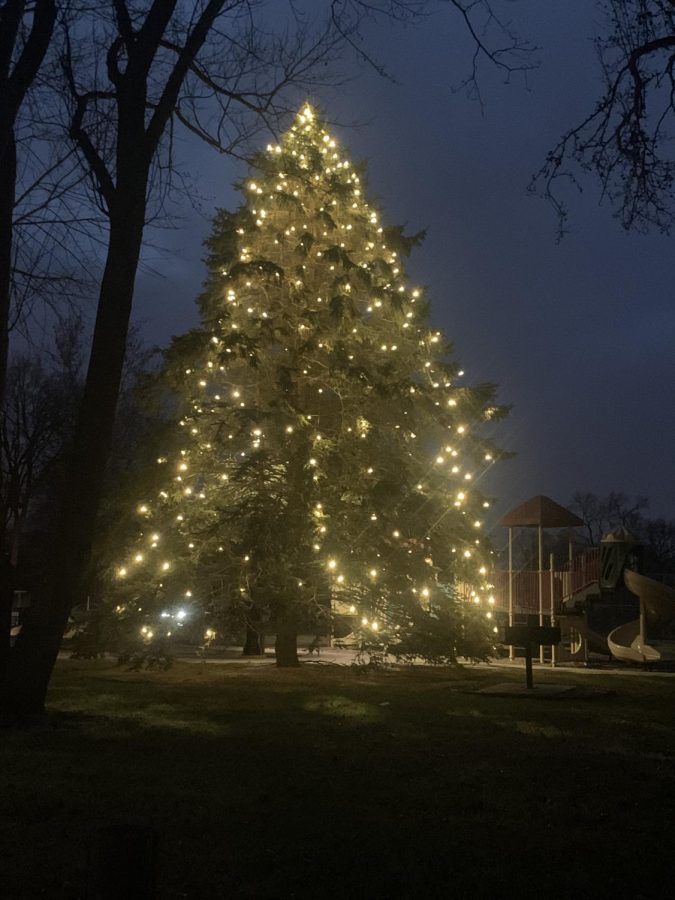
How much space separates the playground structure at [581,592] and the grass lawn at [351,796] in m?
8.85

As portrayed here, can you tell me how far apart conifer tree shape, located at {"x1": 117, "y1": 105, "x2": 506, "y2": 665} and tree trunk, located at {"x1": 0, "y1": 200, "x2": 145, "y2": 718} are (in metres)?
3.81

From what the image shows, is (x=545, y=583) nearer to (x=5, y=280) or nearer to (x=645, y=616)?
(x=645, y=616)

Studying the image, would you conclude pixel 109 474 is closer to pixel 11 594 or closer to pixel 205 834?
pixel 11 594

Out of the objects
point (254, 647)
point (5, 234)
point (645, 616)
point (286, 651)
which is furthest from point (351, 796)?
point (645, 616)

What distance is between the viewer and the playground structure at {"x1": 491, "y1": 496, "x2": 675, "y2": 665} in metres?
18.4

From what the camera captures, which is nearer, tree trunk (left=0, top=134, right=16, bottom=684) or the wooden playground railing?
tree trunk (left=0, top=134, right=16, bottom=684)

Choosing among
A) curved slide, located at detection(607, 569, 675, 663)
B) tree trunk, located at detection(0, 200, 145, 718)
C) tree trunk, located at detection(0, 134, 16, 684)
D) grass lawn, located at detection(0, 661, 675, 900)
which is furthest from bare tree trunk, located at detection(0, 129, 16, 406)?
curved slide, located at detection(607, 569, 675, 663)

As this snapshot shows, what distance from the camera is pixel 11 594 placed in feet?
31.9

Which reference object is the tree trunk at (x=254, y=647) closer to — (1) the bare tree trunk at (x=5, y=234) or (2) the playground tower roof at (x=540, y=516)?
(2) the playground tower roof at (x=540, y=516)

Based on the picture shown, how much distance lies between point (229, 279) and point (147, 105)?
462 centimetres

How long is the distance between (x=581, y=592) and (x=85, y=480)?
14563 mm

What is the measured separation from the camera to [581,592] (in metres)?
20.3

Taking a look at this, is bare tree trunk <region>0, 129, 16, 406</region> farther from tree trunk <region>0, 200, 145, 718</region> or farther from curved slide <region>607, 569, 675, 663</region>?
curved slide <region>607, 569, 675, 663</region>

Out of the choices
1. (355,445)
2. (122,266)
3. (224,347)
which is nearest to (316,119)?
(224,347)
